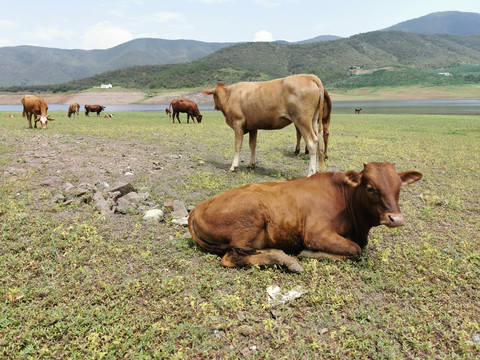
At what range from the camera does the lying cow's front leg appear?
12.4ft

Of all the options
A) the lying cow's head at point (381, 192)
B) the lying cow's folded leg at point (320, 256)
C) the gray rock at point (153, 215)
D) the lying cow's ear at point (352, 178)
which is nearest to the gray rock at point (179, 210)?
the gray rock at point (153, 215)

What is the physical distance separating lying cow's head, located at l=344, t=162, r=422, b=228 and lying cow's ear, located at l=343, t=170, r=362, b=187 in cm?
2

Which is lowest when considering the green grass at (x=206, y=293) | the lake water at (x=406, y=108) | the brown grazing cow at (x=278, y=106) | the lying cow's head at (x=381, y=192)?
the green grass at (x=206, y=293)

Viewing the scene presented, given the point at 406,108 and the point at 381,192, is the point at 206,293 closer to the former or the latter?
the point at 381,192

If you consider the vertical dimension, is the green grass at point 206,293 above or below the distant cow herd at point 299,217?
below

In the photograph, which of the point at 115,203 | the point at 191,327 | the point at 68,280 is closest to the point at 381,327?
the point at 191,327

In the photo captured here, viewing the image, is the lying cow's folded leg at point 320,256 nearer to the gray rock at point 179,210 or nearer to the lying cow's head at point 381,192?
the lying cow's head at point 381,192

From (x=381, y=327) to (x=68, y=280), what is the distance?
347 cm

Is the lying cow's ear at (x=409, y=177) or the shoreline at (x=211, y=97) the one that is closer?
the lying cow's ear at (x=409, y=177)

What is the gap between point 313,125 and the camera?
7547 millimetres

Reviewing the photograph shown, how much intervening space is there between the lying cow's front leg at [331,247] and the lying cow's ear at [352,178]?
2.34 ft

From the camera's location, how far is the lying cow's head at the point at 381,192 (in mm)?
3334

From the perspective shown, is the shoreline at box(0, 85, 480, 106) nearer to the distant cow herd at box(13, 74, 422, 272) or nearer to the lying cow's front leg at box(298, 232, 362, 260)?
the distant cow herd at box(13, 74, 422, 272)

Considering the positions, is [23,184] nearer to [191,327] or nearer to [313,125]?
[191,327]
